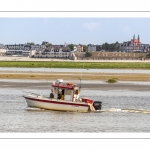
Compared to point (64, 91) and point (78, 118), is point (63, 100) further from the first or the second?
point (78, 118)

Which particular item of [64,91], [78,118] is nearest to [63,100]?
[64,91]

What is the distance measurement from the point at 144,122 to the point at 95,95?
14.4 metres

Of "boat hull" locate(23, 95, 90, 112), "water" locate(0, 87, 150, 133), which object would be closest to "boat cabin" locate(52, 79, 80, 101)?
"boat hull" locate(23, 95, 90, 112)

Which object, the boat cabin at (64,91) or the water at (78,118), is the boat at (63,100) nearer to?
the boat cabin at (64,91)

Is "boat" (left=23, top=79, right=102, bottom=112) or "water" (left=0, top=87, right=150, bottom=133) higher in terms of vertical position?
"boat" (left=23, top=79, right=102, bottom=112)

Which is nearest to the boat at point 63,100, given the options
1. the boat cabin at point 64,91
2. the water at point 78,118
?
the boat cabin at point 64,91

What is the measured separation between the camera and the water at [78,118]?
25734 millimetres

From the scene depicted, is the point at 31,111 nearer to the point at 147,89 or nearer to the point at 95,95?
the point at 95,95

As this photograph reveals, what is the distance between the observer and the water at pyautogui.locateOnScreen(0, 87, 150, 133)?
25.7 metres

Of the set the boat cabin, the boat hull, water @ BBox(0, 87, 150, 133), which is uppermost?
the boat cabin

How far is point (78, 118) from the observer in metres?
29.6

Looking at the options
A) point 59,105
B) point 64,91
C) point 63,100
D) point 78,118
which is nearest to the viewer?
point 78,118

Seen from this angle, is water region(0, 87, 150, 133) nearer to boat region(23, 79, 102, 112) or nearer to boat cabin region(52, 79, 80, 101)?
boat region(23, 79, 102, 112)
